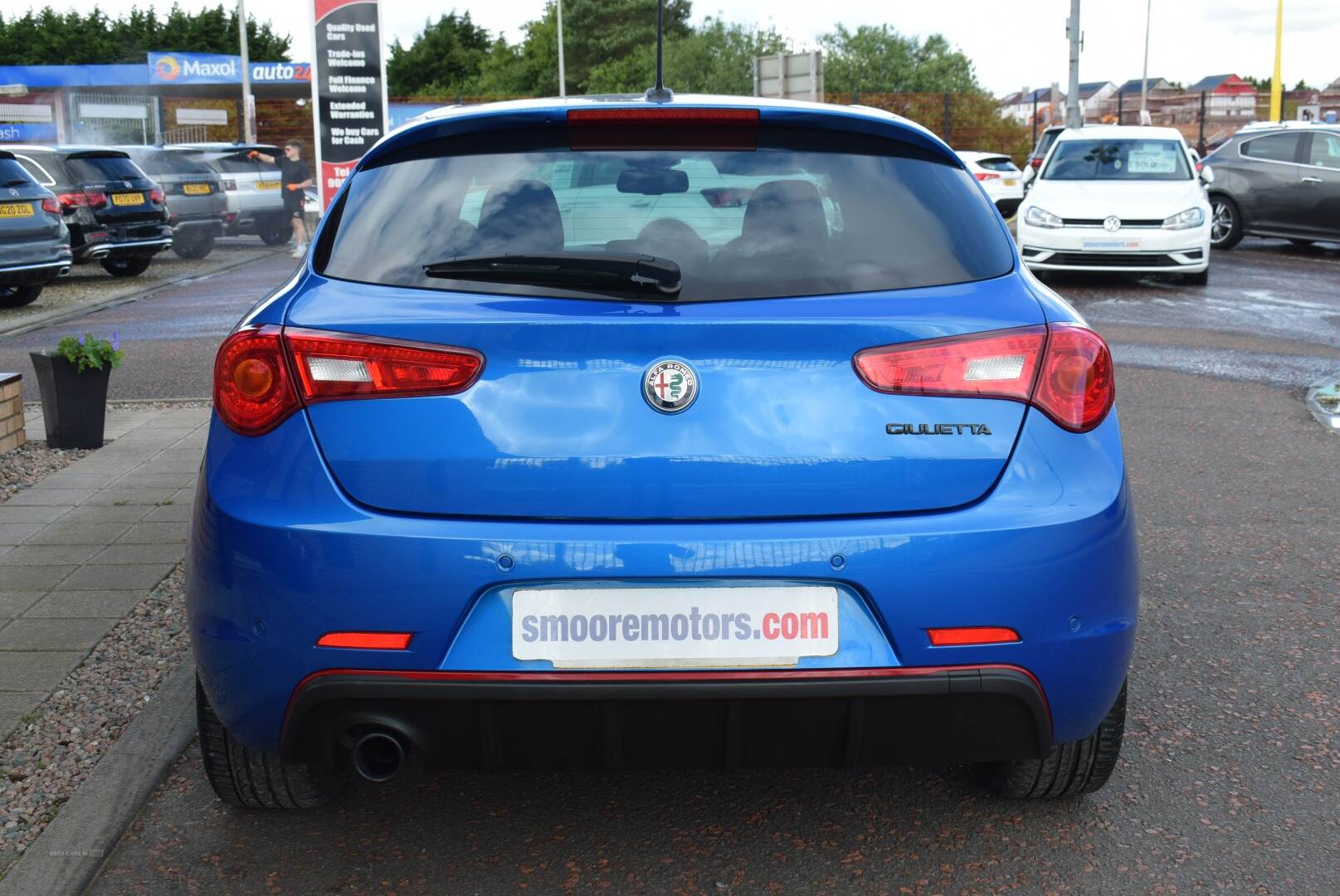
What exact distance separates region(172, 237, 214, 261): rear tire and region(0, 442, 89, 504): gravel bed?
55.9ft

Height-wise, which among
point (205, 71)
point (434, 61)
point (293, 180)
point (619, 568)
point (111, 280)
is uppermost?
point (434, 61)

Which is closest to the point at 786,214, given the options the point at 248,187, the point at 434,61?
the point at 248,187

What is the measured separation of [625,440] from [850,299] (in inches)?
19.7

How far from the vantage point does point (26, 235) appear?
1587cm

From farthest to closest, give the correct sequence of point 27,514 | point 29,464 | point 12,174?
point 12,174 → point 29,464 → point 27,514

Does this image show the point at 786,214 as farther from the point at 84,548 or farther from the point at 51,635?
the point at 84,548

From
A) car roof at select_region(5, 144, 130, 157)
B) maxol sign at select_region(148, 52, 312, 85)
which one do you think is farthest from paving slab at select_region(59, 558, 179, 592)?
maxol sign at select_region(148, 52, 312, 85)

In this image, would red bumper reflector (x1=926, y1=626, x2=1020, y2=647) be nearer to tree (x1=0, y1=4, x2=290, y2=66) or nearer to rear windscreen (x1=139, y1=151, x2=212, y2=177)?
rear windscreen (x1=139, y1=151, x2=212, y2=177)

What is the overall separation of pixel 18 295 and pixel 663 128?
1528cm

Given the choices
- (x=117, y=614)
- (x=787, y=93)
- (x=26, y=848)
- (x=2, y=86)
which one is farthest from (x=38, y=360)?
(x=2, y=86)

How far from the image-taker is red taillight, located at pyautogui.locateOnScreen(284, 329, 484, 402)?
271cm

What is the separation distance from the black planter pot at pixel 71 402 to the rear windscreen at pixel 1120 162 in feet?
40.3

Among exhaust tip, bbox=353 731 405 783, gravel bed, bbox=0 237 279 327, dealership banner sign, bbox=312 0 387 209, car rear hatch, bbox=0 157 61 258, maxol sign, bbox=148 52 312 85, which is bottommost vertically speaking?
gravel bed, bbox=0 237 279 327

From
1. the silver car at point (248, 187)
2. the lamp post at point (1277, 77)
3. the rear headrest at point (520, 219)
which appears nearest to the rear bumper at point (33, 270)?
the silver car at point (248, 187)
